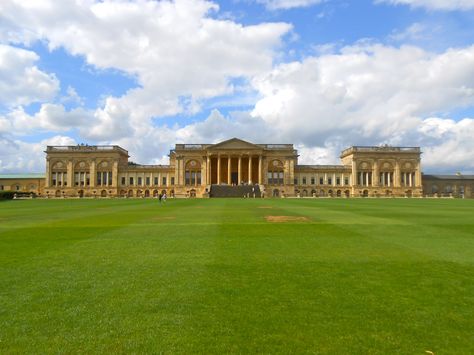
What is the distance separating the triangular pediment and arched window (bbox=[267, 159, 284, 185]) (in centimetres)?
799

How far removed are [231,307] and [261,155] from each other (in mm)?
104520

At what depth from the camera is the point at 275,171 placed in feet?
384

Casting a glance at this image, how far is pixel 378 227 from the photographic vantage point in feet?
70.6

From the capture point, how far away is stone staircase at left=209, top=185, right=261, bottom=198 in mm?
95838

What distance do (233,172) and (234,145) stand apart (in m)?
9.10

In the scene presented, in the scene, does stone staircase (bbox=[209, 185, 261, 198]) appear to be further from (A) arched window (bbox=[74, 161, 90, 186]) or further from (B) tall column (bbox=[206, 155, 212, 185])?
(A) arched window (bbox=[74, 161, 90, 186])

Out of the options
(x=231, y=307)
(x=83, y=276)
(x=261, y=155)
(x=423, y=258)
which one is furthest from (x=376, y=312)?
(x=261, y=155)

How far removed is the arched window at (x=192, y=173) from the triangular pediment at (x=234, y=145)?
8300 mm

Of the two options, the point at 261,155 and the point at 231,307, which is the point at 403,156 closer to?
the point at 261,155

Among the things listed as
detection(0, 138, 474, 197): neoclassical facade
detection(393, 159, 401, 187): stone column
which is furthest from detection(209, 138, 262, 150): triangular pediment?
detection(393, 159, 401, 187): stone column

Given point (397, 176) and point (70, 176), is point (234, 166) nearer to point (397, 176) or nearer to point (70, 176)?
point (70, 176)

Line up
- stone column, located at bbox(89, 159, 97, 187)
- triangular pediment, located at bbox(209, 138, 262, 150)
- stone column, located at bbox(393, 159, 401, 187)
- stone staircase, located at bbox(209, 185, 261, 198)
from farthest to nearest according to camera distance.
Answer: stone column, located at bbox(393, 159, 401, 187) < stone column, located at bbox(89, 159, 97, 187) < triangular pediment, located at bbox(209, 138, 262, 150) < stone staircase, located at bbox(209, 185, 261, 198)

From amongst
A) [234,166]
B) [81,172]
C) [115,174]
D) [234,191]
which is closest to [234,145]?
[234,166]

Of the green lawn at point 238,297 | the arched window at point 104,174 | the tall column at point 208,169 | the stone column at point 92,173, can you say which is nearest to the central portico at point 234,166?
the tall column at point 208,169
